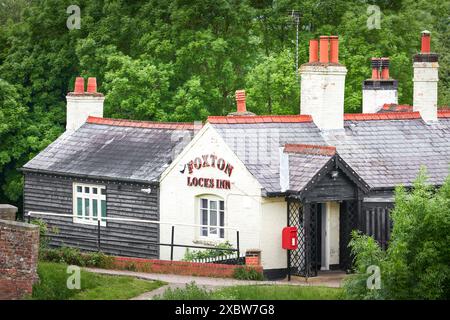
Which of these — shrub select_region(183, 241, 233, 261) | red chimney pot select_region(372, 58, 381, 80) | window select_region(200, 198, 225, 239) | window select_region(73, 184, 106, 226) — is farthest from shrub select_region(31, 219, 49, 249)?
red chimney pot select_region(372, 58, 381, 80)

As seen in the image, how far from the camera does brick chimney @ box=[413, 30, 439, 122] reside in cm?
4778

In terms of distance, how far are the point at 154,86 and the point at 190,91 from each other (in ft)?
4.86

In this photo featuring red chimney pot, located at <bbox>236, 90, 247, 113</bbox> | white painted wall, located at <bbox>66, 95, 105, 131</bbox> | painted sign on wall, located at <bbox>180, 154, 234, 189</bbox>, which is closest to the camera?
painted sign on wall, located at <bbox>180, 154, 234, 189</bbox>

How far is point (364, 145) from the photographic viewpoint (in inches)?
1770

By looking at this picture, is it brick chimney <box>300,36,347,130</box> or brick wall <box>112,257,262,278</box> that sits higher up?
brick chimney <box>300,36,347,130</box>

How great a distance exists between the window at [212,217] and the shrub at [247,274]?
3190 millimetres

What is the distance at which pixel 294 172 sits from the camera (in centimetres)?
4150

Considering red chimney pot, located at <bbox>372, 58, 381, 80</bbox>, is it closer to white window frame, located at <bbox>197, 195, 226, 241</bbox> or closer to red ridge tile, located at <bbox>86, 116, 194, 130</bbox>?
red ridge tile, located at <bbox>86, 116, 194, 130</bbox>

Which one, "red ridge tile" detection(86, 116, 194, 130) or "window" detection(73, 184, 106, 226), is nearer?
"window" detection(73, 184, 106, 226)

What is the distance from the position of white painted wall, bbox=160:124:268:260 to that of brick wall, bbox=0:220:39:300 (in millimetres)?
7744

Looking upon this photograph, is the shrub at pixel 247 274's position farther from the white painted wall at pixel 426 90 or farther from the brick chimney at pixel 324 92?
the white painted wall at pixel 426 90

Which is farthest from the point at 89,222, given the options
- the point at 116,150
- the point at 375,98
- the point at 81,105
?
the point at 375,98
